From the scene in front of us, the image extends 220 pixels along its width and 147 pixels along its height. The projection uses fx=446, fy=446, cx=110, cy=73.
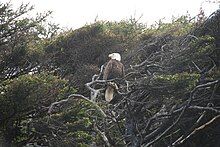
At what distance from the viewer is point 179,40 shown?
957 cm

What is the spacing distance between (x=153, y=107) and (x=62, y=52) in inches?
170

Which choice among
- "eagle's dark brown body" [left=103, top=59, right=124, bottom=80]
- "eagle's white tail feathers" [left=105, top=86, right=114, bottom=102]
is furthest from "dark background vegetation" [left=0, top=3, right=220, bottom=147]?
"eagle's dark brown body" [left=103, top=59, right=124, bottom=80]

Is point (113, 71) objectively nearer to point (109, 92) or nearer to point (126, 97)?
point (109, 92)

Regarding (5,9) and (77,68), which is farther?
(77,68)

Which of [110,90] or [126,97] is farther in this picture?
[110,90]

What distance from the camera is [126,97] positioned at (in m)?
7.10

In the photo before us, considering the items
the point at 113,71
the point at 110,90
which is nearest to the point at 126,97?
the point at 110,90

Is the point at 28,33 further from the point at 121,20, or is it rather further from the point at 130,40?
the point at 121,20

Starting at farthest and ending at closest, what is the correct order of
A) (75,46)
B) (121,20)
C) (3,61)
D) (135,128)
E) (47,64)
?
(121,20) < (75,46) < (47,64) < (3,61) < (135,128)

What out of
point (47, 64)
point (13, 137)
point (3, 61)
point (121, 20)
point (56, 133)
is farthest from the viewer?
point (121, 20)

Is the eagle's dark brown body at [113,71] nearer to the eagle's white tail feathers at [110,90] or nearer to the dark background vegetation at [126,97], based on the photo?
the dark background vegetation at [126,97]

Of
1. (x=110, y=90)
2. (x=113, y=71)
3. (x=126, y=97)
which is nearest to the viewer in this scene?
(x=126, y=97)

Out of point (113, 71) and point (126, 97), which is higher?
point (113, 71)

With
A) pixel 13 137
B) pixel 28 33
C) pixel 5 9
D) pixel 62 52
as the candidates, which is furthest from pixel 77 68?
pixel 13 137
